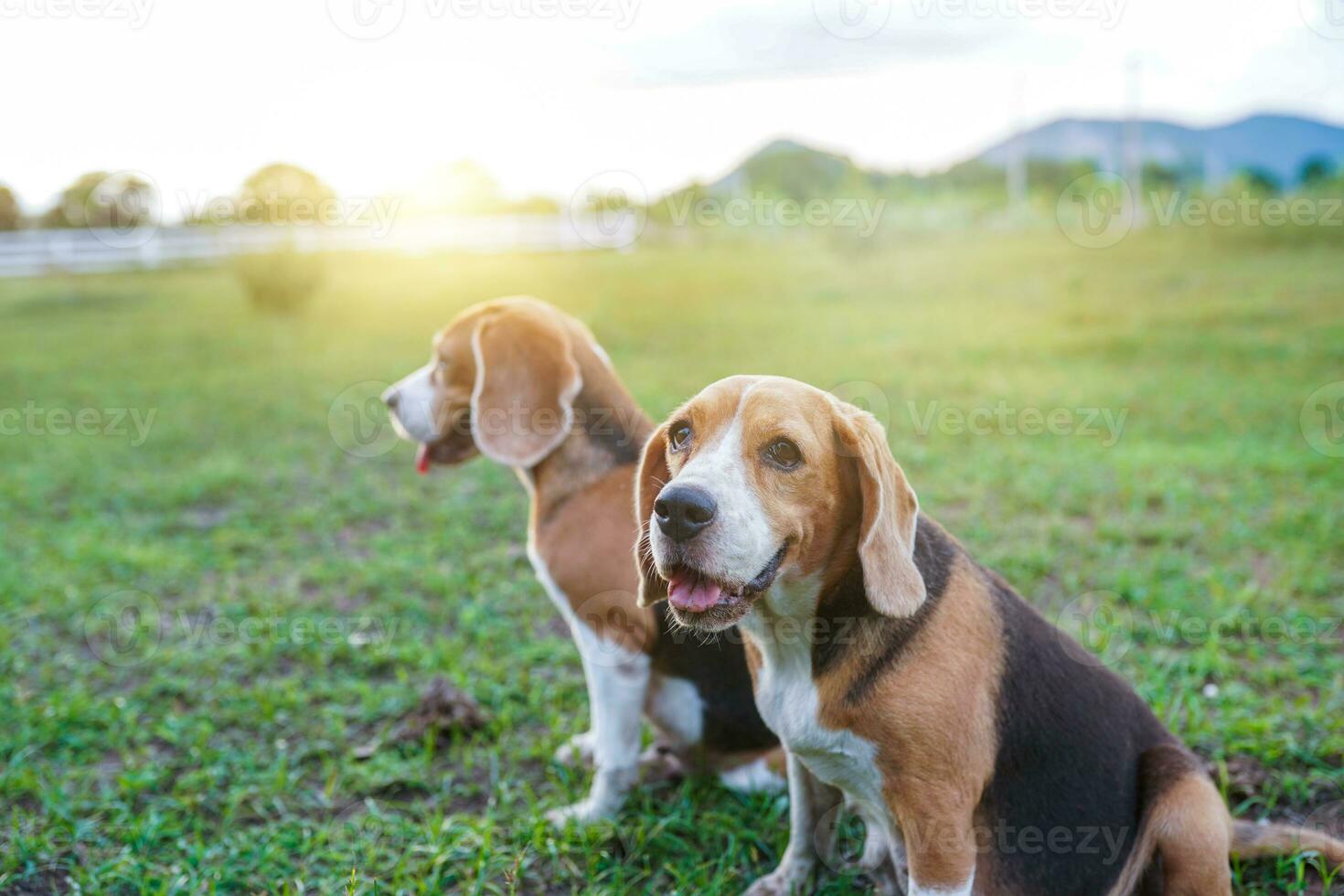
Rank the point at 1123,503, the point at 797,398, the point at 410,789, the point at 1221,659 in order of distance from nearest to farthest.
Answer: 1. the point at 797,398
2. the point at 410,789
3. the point at 1221,659
4. the point at 1123,503

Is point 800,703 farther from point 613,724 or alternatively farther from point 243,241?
point 243,241

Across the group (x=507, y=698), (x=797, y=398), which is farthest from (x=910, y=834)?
(x=507, y=698)

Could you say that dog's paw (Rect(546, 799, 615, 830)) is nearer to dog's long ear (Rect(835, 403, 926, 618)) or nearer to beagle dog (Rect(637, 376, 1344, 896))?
beagle dog (Rect(637, 376, 1344, 896))

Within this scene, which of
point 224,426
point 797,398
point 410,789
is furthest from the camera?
point 224,426

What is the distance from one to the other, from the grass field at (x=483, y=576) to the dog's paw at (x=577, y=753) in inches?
3.0

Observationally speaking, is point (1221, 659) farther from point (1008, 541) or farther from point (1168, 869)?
point (1168, 869)

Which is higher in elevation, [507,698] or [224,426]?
[224,426]

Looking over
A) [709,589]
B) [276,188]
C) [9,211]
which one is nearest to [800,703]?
[709,589]

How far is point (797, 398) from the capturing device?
2.84m

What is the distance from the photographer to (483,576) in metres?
6.62

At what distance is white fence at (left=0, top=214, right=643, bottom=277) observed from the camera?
76.2ft

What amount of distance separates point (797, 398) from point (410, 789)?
265 centimetres

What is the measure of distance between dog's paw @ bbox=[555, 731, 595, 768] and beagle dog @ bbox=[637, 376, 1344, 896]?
4.90 ft

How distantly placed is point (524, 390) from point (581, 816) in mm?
1622
